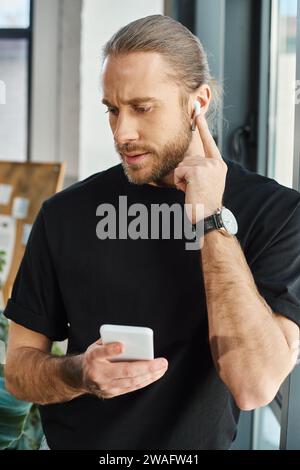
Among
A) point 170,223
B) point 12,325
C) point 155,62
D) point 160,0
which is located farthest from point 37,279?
point 160,0

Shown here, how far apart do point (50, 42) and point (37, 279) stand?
2.62m

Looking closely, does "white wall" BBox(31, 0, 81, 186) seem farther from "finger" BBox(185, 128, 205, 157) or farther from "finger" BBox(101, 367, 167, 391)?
"finger" BBox(101, 367, 167, 391)

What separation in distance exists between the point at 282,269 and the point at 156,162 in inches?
13.6

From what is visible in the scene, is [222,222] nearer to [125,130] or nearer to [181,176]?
[181,176]

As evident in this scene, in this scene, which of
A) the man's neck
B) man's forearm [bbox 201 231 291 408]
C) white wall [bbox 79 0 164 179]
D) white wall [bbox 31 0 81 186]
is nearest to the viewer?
man's forearm [bbox 201 231 291 408]

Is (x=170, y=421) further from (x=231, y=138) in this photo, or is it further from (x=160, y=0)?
(x=160, y=0)

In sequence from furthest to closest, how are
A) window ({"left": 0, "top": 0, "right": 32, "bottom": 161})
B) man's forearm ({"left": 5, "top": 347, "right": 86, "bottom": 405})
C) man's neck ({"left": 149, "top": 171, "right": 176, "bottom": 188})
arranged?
window ({"left": 0, "top": 0, "right": 32, "bottom": 161}) → man's neck ({"left": 149, "top": 171, "right": 176, "bottom": 188}) → man's forearm ({"left": 5, "top": 347, "right": 86, "bottom": 405})

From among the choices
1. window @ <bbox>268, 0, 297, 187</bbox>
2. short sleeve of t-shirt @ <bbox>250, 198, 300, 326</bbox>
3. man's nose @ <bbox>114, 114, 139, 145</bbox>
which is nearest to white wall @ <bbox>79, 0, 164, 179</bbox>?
window @ <bbox>268, 0, 297, 187</bbox>

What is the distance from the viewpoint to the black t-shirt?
4.66 ft

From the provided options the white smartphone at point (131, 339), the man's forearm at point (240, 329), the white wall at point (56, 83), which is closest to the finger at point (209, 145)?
the man's forearm at point (240, 329)

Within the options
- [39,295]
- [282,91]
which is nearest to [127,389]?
[39,295]

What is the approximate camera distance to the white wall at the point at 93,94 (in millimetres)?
3305

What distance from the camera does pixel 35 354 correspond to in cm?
151

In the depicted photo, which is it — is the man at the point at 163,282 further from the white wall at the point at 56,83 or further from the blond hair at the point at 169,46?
the white wall at the point at 56,83
